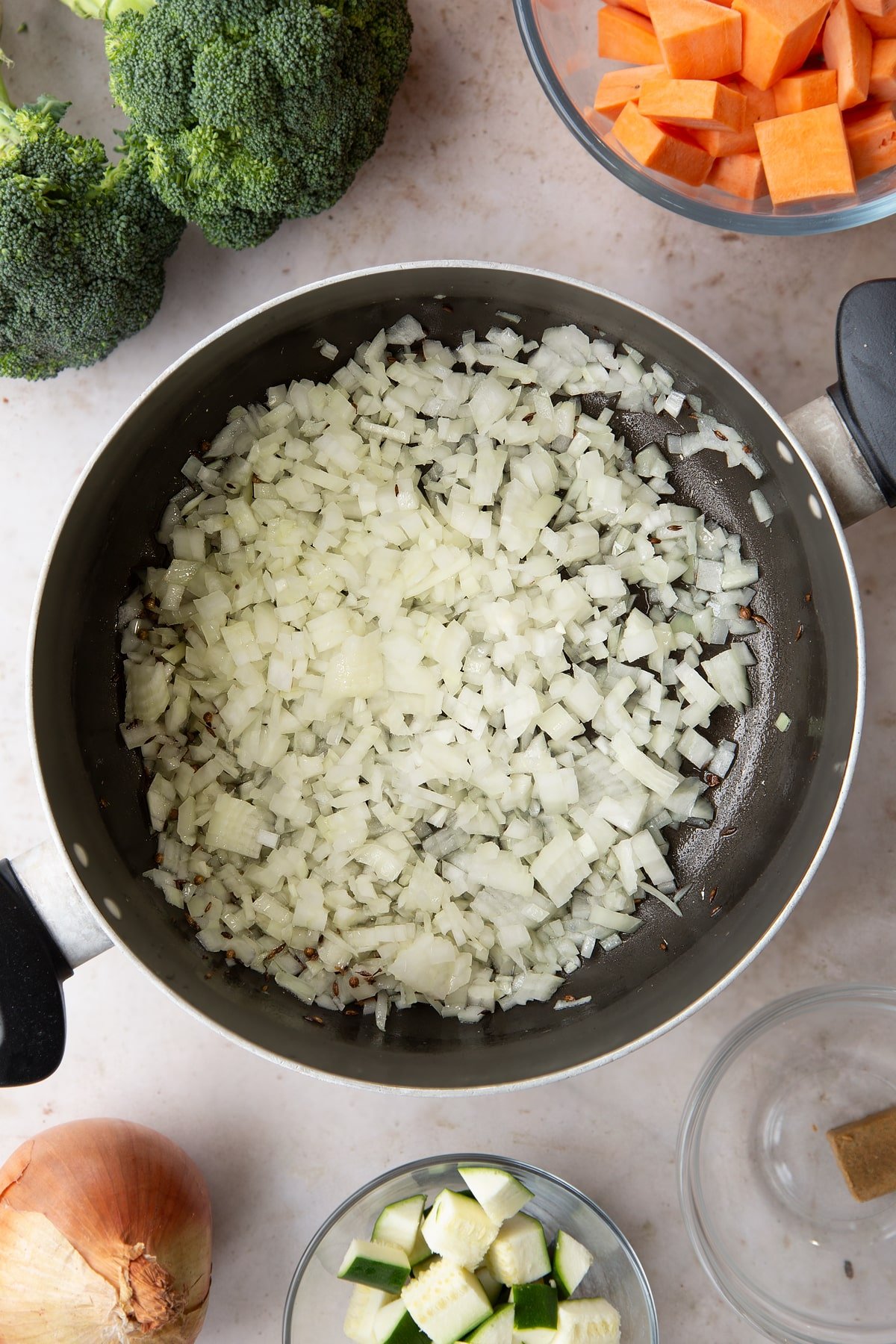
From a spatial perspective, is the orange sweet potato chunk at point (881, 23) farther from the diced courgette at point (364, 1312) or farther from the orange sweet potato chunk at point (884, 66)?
the diced courgette at point (364, 1312)

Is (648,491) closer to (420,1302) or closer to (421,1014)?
(421,1014)

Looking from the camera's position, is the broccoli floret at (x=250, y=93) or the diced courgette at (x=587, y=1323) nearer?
the broccoli floret at (x=250, y=93)

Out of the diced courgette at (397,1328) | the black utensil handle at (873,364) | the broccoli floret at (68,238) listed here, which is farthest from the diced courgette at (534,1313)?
the broccoli floret at (68,238)

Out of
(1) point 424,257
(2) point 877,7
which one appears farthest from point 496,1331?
(2) point 877,7

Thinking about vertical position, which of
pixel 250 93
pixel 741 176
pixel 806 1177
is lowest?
pixel 806 1177

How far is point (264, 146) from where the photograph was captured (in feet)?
3.56

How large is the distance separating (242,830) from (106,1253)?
0.52m

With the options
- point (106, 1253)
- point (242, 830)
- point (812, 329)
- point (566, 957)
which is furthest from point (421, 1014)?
point (812, 329)

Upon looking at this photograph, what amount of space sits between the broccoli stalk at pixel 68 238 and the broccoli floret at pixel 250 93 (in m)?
0.05

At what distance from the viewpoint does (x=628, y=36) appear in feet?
3.67

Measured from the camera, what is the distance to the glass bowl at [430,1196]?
125cm

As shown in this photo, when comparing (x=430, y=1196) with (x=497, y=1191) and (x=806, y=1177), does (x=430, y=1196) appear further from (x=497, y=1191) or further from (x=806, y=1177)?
(x=806, y=1177)

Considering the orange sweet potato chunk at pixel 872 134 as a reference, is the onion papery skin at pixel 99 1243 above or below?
below

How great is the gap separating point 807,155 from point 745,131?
0.25ft
